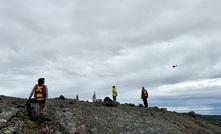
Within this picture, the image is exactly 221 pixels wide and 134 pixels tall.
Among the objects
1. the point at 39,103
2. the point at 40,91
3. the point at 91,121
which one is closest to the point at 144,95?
the point at 91,121

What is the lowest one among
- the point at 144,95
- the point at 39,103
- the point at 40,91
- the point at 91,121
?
the point at 91,121

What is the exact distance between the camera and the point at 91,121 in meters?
23.0

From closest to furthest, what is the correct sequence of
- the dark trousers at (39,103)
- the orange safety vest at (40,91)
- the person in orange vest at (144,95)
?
the orange safety vest at (40,91) → the dark trousers at (39,103) → the person in orange vest at (144,95)

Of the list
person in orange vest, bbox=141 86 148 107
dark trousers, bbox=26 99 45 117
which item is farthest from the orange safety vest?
person in orange vest, bbox=141 86 148 107

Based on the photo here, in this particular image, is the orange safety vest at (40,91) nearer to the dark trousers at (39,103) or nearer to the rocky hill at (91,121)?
the dark trousers at (39,103)

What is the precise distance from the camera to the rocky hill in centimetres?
1977

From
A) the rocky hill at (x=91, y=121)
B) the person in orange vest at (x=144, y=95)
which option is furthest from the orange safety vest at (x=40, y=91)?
the person in orange vest at (x=144, y=95)

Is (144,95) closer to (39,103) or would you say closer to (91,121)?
(91,121)

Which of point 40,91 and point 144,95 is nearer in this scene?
point 40,91

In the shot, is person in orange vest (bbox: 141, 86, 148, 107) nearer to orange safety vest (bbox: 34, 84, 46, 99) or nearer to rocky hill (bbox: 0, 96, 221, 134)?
rocky hill (bbox: 0, 96, 221, 134)

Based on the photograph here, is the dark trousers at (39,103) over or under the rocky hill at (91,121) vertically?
over

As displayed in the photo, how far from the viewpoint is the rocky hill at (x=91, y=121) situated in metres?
→ 19.8

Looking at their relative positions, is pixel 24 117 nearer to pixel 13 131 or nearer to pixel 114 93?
pixel 13 131

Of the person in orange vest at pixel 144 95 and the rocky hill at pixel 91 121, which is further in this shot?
the person in orange vest at pixel 144 95
